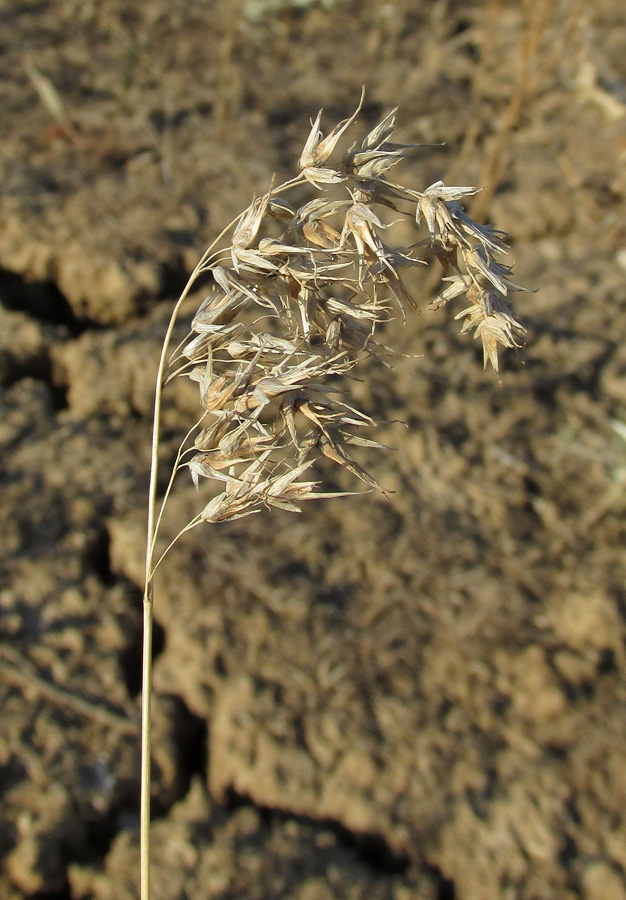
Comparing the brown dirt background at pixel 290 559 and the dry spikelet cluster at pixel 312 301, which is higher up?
the dry spikelet cluster at pixel 312 301

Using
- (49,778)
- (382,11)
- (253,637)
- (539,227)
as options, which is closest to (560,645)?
(253,637)

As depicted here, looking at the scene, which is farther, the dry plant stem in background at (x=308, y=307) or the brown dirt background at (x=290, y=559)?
the brown dirt background at (x=290, y=559)

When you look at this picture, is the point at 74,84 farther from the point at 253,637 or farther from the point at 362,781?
the point at 362,781

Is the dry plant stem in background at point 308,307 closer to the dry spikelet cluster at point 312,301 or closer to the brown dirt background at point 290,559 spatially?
the dry spikelet cluster at point 312,301

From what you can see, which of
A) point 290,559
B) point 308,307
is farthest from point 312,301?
point 290,559

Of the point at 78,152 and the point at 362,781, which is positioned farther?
the point at 78,152

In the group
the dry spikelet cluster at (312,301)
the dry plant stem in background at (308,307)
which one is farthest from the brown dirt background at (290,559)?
the dry spikelet cluster at (312,301)
